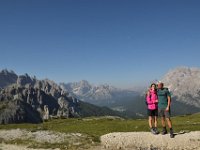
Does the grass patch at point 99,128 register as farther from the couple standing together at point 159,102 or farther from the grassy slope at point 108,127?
the couple standing together at point 159,102

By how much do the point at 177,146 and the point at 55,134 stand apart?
2186cm

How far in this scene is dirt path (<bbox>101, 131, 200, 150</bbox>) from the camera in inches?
1108

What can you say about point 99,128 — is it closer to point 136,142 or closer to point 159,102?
point 136,142

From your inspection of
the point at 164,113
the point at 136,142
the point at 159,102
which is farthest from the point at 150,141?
the point at 159,102

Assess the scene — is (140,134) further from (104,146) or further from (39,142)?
(39,142)

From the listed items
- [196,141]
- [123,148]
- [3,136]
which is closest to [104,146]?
[123,148]

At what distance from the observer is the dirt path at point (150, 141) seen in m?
28.1

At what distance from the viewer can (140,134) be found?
30.9 metres

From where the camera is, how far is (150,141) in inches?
1170

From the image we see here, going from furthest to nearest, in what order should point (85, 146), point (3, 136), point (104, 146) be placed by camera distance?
point (3, 136) < point (85, 146) < point (104, 146)

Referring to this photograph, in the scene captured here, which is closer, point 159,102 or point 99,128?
point 159,102

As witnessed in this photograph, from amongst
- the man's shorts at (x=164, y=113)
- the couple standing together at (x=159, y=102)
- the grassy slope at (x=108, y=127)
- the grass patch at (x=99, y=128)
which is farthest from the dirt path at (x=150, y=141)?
the grassy slope at (x=108, y=127)

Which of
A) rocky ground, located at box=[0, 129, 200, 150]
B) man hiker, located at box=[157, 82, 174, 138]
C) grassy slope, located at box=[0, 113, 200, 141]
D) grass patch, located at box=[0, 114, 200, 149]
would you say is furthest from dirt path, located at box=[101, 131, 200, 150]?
grassy slope, located at box=[0, 113, 200, 141]

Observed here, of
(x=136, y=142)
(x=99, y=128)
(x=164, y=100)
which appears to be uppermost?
(x=164, y=100)
